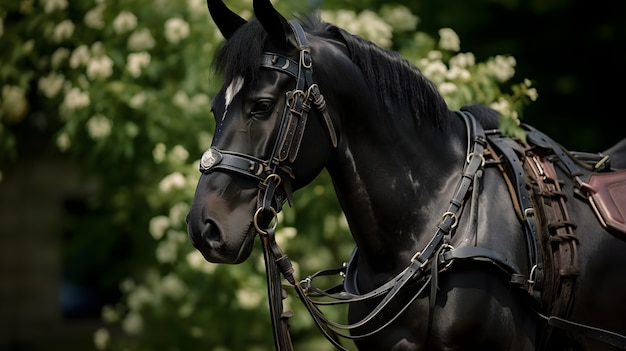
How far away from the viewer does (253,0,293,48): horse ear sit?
2879 millimetres

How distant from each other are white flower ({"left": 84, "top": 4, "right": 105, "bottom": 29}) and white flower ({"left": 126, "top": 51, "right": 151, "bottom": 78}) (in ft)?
1.68

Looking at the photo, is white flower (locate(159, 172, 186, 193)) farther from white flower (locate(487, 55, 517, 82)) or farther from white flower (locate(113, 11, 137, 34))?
white flower (locate(487, 55, 517, 82))

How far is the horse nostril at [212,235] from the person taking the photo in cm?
277

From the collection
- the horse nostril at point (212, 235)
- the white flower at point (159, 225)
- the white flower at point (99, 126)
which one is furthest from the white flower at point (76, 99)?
the horse nostril at point (212, 235)

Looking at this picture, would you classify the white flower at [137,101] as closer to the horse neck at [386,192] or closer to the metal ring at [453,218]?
the horse neck at [386,192]

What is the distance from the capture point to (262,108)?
2881 mm

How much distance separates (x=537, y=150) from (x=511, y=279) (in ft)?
1.88

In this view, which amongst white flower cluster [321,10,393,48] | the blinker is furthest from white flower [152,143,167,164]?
the blinker

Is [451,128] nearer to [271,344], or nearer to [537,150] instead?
[537,150]

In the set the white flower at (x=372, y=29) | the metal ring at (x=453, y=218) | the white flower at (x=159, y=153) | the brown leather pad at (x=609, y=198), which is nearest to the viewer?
the metal ring at (x=453, y=218)

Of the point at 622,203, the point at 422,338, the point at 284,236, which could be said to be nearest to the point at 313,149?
the point at 422,338

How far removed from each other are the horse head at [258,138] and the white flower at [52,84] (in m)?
3.29

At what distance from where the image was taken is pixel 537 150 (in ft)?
11.0

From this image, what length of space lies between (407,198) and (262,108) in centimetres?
58
